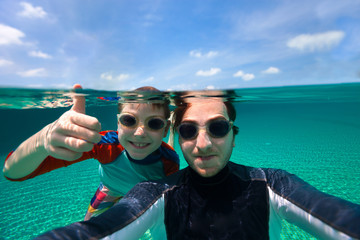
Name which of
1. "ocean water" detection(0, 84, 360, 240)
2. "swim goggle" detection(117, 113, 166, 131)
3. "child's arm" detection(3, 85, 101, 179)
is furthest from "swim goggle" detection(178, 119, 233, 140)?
"ocean water" detection(0, 84, 360, 240)

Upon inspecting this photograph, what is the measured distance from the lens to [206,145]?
2361 millimetres

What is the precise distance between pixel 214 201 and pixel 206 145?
2.40 feet

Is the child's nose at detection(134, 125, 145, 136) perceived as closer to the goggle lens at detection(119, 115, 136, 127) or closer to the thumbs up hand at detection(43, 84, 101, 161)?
the goggle lens at detection(119, 115, 136, 127)

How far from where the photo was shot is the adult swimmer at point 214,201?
6.03 feet

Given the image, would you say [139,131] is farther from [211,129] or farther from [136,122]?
[211,129]

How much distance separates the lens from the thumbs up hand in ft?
6.16

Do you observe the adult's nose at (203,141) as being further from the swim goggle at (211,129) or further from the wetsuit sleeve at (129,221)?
the wetsuit sleeve at (129,221)

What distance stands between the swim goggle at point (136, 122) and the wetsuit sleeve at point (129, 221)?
94 centimetres

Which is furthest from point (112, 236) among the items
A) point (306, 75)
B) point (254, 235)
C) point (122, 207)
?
point (306, 75)

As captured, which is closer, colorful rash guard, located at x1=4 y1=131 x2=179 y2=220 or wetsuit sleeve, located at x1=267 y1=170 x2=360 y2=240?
wetsuit sleeve, located at x1=267 y1=170 x2=360 y2=240

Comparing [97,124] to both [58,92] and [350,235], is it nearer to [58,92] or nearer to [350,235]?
[350,235]

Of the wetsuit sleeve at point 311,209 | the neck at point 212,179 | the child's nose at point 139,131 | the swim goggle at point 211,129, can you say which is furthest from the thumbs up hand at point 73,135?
the wetsuit sleeve at point 311,209

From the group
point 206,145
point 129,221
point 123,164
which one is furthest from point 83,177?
point 206,145

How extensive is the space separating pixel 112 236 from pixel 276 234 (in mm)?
2102
